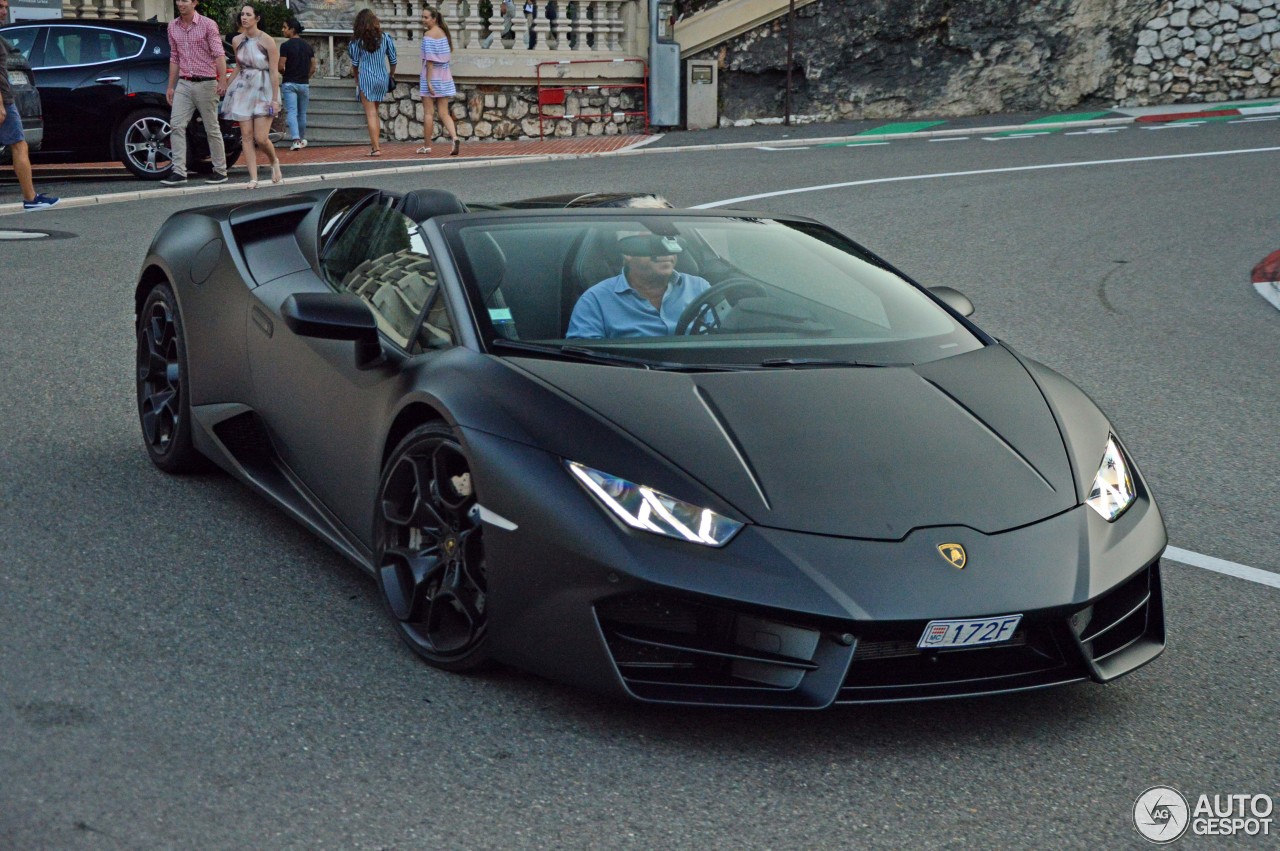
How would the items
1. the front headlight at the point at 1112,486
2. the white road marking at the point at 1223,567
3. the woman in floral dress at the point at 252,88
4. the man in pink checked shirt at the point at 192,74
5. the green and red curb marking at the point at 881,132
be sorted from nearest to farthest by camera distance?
the front headlight at the point at 1112,486 → the white road marking at the point at 1223,567 → the man in pink checked shirt at the point at 192,74 → the woman in floral dress at the point at 252,88 → the green and red curb marking at the point at 881,132

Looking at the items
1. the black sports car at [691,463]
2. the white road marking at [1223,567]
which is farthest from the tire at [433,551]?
the white road marking at [1223,567]

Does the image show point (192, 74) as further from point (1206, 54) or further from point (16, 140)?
point (1206, 54)

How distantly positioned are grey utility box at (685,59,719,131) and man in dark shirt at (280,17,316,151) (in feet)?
19.5

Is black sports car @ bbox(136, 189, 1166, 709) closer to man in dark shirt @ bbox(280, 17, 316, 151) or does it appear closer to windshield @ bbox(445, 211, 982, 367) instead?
windshield @ bbox(445, 211, 982, 367)

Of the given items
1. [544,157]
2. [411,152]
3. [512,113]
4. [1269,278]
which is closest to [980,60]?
[512,113]

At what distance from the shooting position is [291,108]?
68.7ft

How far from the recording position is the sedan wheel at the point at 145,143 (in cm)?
1625

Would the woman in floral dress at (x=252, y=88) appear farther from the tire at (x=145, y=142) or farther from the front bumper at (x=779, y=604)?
the front bumper at (x=779, y=604)

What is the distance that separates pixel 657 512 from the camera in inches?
131

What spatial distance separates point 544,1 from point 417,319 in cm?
2122

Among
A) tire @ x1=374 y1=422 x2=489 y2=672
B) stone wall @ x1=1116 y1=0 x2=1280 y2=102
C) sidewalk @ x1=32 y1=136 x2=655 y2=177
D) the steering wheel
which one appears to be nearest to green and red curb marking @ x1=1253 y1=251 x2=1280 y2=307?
the steering wheel

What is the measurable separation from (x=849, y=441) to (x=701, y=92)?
20451mm

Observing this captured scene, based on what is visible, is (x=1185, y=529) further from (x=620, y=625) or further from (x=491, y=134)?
(x=491, y=134)

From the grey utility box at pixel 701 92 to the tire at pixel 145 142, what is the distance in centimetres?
942
